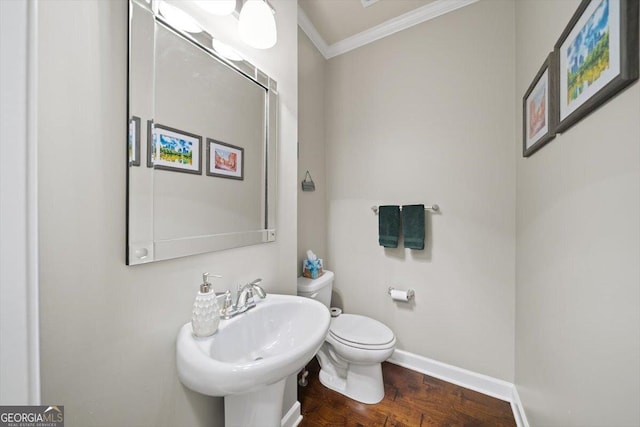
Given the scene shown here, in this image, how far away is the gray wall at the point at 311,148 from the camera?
1.74 meters

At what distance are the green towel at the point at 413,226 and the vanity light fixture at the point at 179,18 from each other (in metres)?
1.50

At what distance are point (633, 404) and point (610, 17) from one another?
35.6 inches

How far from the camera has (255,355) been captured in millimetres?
935

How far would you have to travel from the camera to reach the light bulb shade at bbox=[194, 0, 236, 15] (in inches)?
32.9

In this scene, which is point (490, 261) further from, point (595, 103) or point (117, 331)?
point (117, 331)

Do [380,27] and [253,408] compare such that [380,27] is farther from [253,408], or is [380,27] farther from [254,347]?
[253,408]

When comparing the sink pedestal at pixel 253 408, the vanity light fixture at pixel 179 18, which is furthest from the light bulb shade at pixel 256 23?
the sink pedestal at pixel 253 408

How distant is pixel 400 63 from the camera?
68.9 inches

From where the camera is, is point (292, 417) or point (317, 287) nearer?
point (292, 417)

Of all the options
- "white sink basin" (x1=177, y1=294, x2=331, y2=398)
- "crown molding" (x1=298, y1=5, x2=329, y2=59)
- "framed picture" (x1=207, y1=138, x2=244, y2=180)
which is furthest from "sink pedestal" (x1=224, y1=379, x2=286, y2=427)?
"crown molding" (x1=298, y1=5, x2=329, y2=59)

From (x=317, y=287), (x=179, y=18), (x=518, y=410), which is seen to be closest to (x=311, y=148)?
(x=317, y=287)

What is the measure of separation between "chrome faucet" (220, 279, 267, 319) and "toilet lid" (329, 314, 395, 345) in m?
0.73

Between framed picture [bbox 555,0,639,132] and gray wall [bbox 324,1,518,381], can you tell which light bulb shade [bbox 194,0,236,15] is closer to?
framed picture [bbox 555,0,639,132]

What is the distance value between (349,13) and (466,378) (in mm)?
2676
